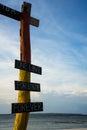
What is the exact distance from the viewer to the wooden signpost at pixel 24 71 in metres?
8.12

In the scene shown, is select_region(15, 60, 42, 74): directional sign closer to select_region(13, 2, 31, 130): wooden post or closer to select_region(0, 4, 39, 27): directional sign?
select_region(13, 2, 31, 130): wooden post

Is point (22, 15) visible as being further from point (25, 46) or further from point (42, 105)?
point (42, 105)

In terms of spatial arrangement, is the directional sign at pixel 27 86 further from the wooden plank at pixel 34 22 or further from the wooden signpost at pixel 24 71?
the wooden plank at pixel 34 22

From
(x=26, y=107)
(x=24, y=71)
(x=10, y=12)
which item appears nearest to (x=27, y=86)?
(x=24, y=71)

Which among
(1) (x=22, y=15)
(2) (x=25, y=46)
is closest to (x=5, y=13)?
(1) (x=22, y=15)

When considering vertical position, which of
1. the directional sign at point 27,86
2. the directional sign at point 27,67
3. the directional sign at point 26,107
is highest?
the directional sign at point 27,67

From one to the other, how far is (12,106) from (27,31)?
8.78ft

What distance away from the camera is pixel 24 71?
8.59m

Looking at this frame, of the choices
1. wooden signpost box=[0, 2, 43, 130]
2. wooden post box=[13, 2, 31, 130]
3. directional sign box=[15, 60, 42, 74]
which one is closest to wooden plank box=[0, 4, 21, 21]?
wooden signpost box=[0, 2, 43, 130]

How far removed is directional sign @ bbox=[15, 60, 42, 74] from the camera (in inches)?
322

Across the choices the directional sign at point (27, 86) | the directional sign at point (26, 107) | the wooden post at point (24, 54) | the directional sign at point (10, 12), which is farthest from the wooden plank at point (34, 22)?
the directional sign at point (26, 107)

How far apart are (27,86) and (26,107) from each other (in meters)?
0.63

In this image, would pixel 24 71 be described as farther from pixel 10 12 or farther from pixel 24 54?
pixel 10 12

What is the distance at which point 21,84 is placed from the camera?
26.8 ft
